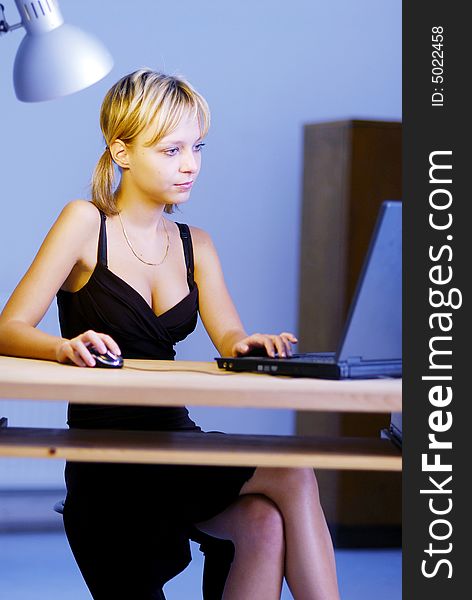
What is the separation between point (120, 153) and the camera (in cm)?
218

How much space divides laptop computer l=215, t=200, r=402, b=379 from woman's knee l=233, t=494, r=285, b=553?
11.0 inches

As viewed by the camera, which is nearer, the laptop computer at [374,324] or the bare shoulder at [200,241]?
the laptop computer at [374,324]

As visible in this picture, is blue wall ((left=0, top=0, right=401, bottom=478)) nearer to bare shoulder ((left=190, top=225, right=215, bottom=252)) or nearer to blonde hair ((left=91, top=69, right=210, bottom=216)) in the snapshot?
bare shoulder ((left=190, top=225, right=215, bottom=252))

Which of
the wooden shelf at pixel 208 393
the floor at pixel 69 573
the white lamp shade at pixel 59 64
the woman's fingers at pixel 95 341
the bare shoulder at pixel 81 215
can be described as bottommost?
the floor at pixel 69 573

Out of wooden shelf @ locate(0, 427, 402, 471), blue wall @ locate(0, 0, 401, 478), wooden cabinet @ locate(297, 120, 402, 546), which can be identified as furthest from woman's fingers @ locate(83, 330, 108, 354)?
blue wall @ locate(0, 0, 401, 478)

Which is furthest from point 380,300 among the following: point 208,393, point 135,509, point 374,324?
point 135,509

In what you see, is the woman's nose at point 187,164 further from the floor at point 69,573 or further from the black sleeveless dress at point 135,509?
the floor at point 69,573

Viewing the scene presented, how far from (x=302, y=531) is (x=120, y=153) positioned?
885 mm

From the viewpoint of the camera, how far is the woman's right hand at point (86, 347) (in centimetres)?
170

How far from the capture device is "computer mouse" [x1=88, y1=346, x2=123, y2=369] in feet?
5.57

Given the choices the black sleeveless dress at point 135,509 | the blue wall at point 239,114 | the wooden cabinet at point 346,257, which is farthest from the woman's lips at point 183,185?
the blue wall at point 239,114

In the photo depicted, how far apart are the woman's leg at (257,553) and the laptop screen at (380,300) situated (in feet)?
1.21

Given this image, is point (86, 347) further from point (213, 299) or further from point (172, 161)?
point (213, 299)

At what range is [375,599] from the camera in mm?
3307
